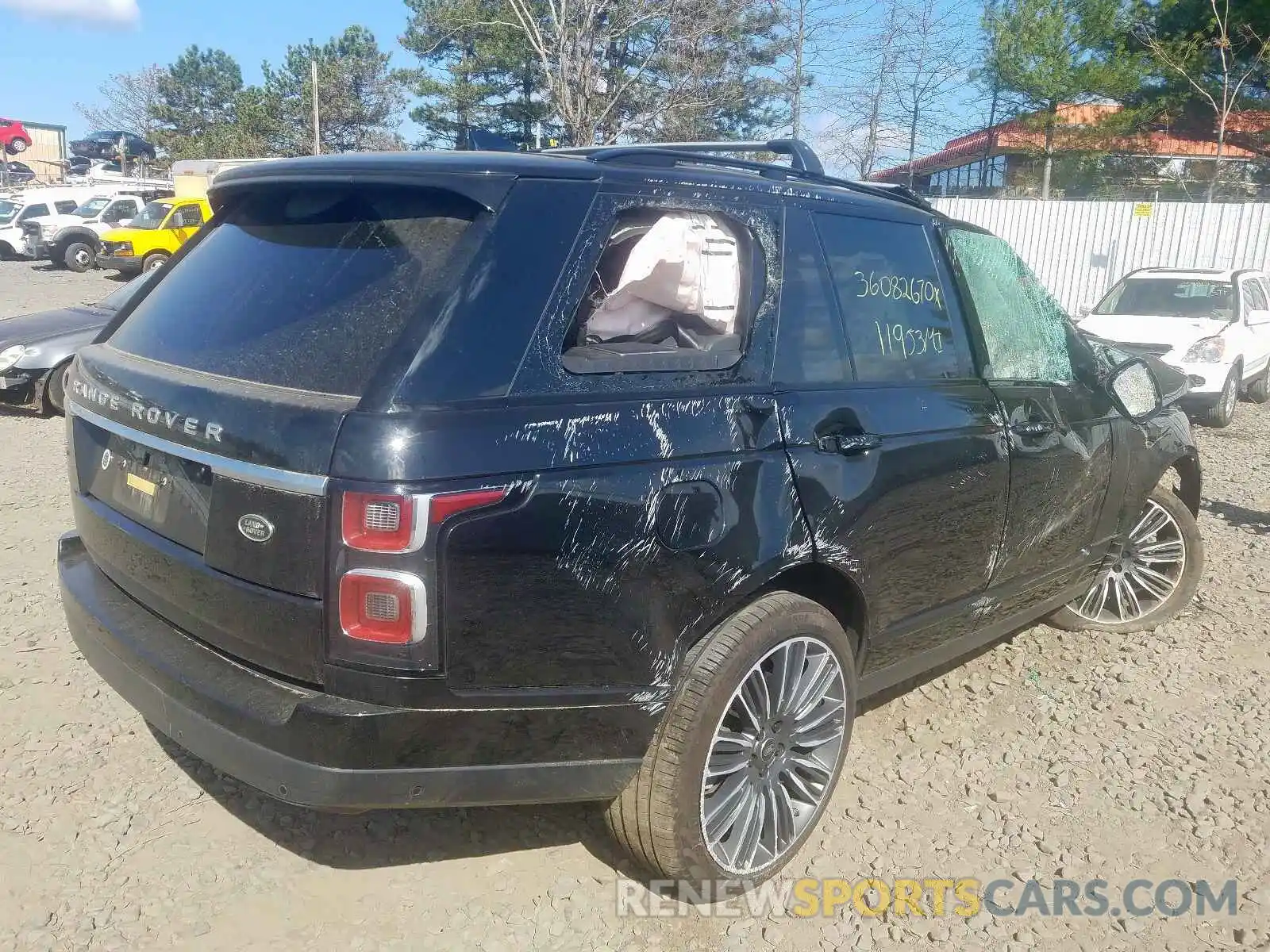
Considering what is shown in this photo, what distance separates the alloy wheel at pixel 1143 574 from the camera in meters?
4.56

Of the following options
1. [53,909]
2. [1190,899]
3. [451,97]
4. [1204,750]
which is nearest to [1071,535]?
[1204,750]

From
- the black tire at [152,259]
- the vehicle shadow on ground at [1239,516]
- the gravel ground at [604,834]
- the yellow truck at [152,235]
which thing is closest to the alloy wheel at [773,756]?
the gravel ground at [604,834]

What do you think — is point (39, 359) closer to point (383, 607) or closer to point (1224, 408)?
point (383, 607)

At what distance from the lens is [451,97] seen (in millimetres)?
33781

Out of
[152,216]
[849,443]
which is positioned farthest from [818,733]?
[152,216]

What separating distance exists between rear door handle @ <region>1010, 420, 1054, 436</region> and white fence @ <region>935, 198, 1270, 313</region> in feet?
43.7

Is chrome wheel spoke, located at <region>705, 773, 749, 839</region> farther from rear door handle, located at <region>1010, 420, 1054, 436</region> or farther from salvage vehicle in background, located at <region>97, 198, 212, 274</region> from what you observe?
salvage vehicle in background, located at <region>97, 198, 212, 274</region>

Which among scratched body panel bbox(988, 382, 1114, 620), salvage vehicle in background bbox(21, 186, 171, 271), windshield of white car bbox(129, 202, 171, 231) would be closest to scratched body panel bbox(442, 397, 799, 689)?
scratched body panel bbox(988, 382, 1114, 620)

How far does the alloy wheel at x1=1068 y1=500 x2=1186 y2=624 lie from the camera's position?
179 inches

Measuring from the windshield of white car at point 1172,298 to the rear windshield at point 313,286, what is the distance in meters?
10.7

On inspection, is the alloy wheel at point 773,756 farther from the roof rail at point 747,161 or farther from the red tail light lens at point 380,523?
the roof rail at point 747,161

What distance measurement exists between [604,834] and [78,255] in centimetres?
2734

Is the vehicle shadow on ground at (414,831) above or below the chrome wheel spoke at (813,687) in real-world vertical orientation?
below

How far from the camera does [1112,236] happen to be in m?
17.8
